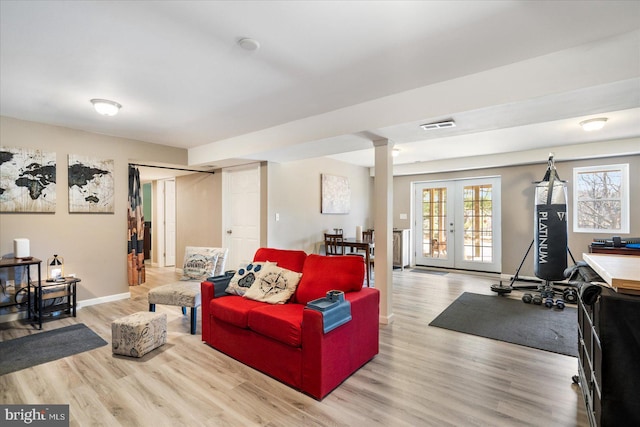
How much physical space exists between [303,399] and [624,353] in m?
1.78

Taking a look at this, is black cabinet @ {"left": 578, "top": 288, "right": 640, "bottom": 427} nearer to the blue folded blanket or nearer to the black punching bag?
the blue folded blanket

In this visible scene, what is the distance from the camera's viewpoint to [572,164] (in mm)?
5324

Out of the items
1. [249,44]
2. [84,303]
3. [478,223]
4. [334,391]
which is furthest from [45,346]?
[478,223]

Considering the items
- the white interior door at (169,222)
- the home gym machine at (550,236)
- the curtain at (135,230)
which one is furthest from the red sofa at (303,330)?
the white interior door at (169,222)

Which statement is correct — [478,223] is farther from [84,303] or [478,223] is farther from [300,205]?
[84,303]

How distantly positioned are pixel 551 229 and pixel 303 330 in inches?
171

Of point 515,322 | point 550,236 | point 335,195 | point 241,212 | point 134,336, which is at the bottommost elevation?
point 515,322

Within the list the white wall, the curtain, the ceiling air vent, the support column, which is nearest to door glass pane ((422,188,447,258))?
the white wall

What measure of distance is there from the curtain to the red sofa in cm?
275

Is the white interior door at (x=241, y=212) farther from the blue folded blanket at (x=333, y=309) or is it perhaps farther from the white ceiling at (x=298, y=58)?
the blue folded blanket at (x=333, y=309)

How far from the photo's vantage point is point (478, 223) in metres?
6.50

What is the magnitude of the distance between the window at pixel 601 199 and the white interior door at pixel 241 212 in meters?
5.61

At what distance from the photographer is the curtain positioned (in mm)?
4953

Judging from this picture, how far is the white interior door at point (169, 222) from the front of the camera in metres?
7.19
